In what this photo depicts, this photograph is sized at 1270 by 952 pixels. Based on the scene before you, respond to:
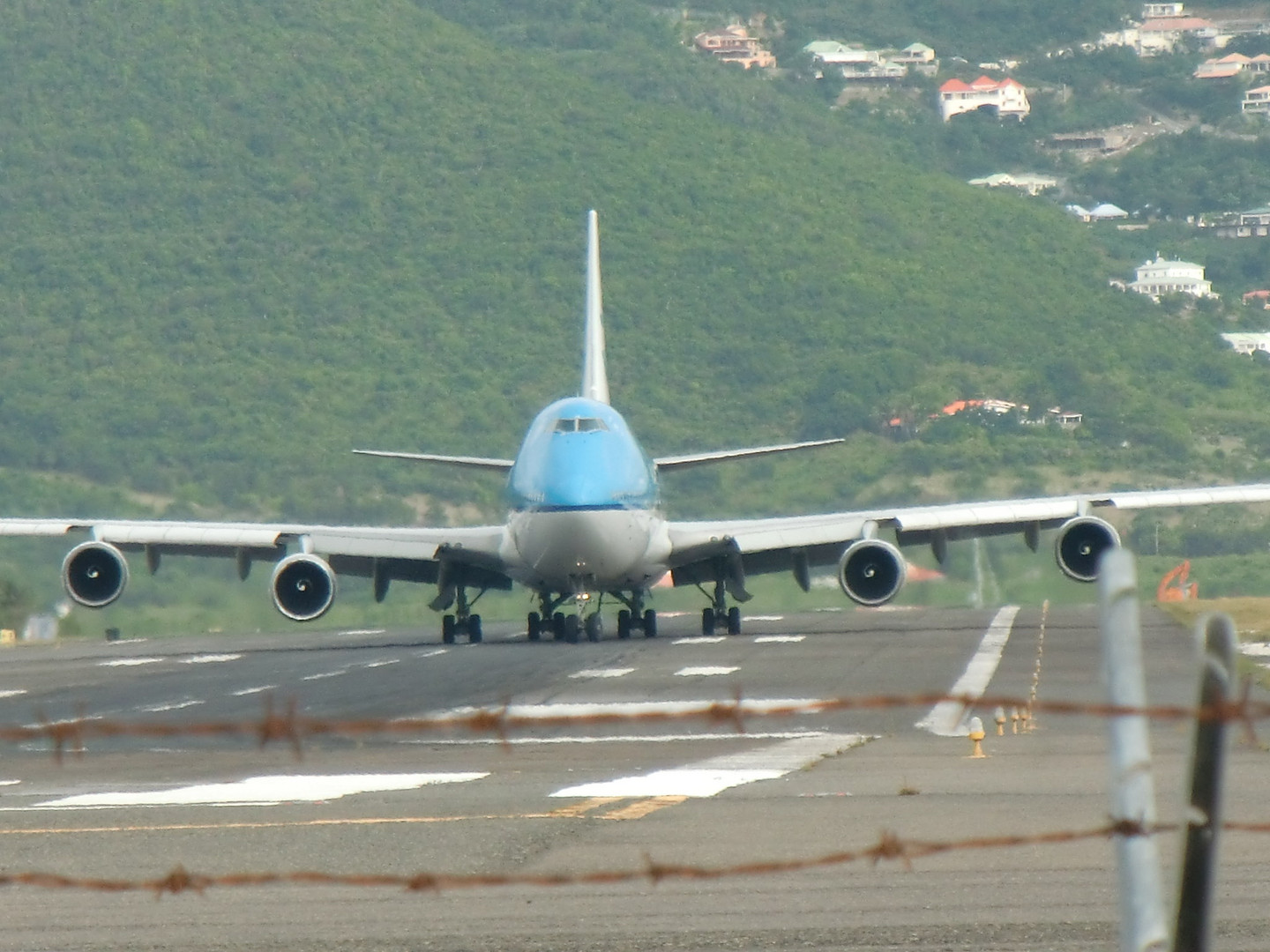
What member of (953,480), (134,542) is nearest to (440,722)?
(134,542)

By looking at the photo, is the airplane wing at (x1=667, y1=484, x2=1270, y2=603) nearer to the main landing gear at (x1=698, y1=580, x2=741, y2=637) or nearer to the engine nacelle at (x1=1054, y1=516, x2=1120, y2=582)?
the engine nacelle at (x1=1054, y1=516, x2=1120, y2=582)

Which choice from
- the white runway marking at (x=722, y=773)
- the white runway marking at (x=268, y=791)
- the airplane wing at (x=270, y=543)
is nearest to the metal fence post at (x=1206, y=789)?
the white runway marking at (x=722, y=773)

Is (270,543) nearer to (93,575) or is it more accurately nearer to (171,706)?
(93,575)

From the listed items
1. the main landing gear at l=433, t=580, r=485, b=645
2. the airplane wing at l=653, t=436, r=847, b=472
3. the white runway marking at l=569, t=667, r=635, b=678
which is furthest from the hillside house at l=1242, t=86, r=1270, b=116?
the white runway marking at l=569, t=667, r=635, b=678

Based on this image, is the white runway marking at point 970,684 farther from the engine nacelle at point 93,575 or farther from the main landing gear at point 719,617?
the engine nacelle at point 93,575

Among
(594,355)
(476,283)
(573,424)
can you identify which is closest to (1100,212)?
(476,283)
